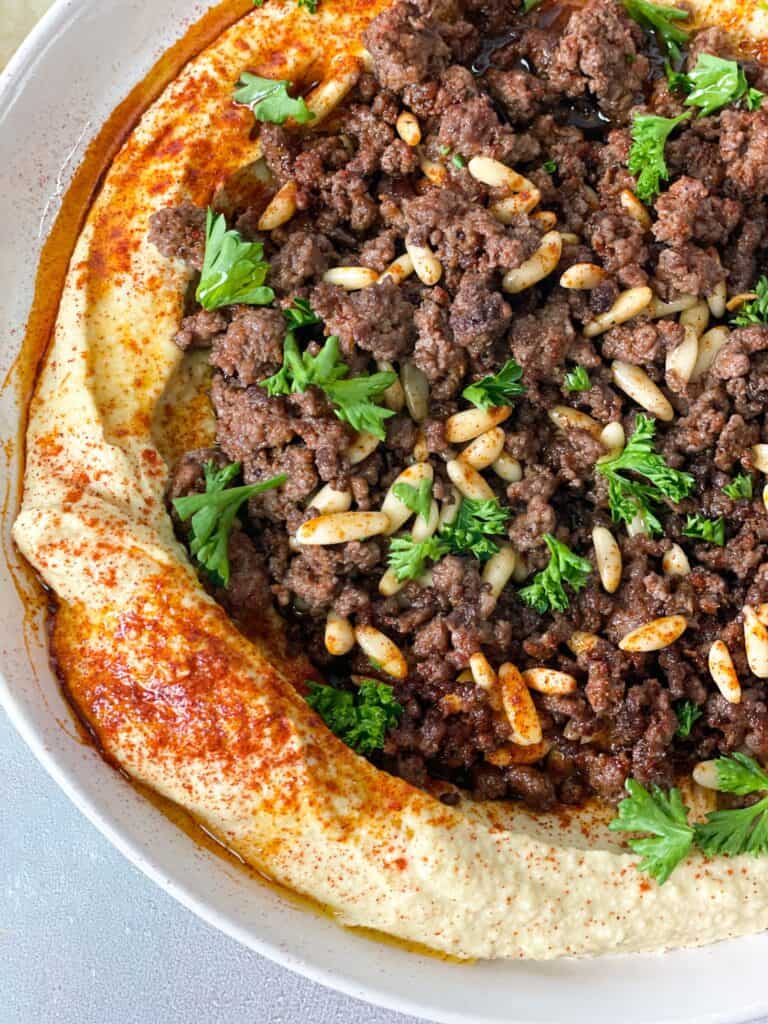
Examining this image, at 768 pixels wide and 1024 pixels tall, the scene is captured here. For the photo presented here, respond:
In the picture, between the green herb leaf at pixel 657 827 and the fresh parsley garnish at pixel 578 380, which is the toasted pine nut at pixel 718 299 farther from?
the green herb leaf at pixel 657 827

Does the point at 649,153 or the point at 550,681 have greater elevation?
the point at 649,153

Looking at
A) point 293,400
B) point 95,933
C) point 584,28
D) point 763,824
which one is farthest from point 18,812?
point 584,28

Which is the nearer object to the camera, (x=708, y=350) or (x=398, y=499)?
(x=398, y=499)

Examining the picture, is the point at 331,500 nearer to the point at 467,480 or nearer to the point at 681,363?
the point at 467,480

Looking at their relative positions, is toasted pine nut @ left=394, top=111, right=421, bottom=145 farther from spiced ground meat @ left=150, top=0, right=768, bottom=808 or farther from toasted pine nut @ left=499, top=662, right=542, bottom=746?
Result: toasted pine nut @ left=499, top=662, right=542, bottom=746

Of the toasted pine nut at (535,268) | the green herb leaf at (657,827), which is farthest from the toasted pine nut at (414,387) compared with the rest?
the green herb leaf at (657,827)

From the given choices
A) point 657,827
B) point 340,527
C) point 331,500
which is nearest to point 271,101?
point 331,500

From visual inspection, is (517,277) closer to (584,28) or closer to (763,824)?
(584,28)
